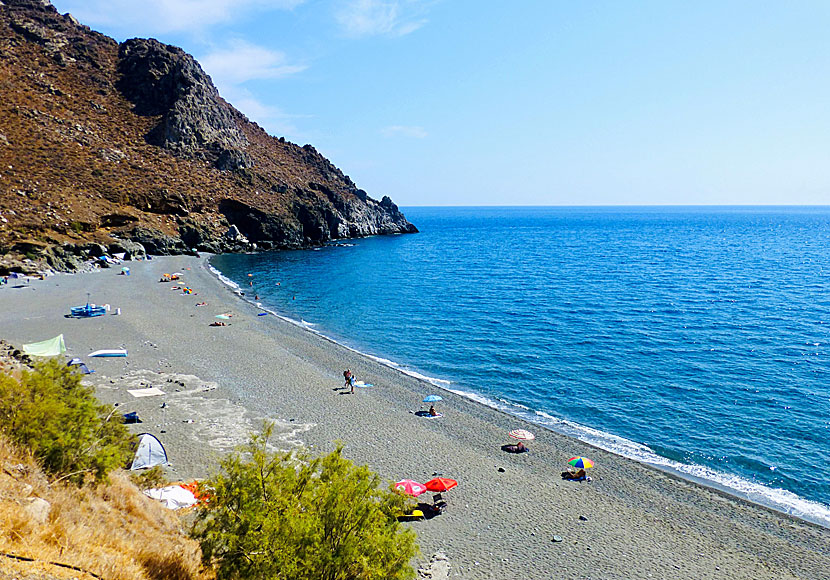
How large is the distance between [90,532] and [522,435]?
59.1 ft

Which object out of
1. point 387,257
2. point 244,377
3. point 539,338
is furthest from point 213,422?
point 387,257

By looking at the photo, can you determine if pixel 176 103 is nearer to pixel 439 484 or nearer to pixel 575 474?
pixel 439 484

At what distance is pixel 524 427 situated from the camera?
24.2 metres

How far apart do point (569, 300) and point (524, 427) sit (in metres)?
31.8

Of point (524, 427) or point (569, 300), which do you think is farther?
point (569, 300)

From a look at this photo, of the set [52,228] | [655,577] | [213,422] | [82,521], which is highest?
[52,228]

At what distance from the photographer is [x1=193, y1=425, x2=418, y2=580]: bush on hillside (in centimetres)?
731

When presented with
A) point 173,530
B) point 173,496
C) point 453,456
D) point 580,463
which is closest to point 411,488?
point 453,456

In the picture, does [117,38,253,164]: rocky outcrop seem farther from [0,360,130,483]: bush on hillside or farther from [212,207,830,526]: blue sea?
[0,360,130,483]: bush on hillside

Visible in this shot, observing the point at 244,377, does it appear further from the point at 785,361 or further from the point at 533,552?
the point at 785,361

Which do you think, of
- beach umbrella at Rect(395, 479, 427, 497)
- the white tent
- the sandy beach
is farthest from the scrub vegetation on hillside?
beach umbrella at Rect(395, 479, 427, 497)

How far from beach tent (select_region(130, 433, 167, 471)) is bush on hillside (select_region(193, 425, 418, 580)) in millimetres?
10102

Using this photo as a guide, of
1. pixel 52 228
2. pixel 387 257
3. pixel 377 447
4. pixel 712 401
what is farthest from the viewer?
pixel 387 257

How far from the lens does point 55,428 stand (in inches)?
404
